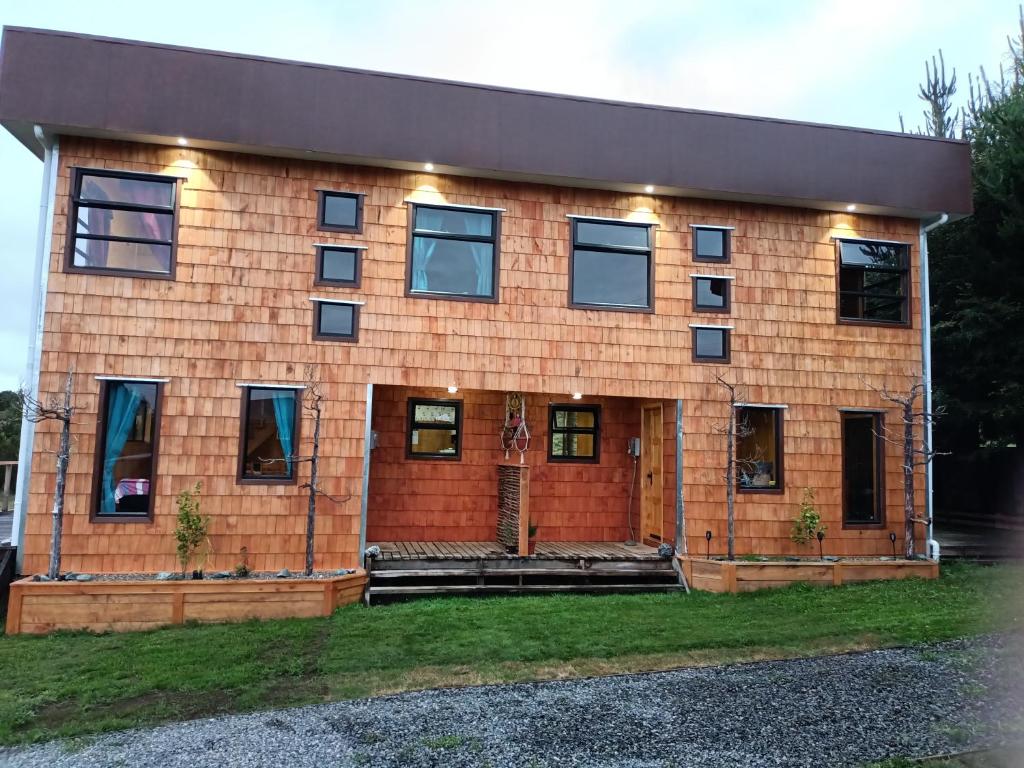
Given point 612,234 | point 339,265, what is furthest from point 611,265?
point 339,265

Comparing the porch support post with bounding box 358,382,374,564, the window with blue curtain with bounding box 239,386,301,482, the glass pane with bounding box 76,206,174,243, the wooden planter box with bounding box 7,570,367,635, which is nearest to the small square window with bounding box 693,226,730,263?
the porch support post with bounding box 358,382,374,564

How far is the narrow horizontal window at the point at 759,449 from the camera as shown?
8461mm

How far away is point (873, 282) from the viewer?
898 cm

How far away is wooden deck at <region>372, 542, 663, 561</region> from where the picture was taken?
759 centimetres

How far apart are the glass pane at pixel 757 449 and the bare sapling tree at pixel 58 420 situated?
7068mm

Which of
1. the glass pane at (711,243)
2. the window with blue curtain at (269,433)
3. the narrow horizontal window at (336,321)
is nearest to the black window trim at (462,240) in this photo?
the narrow horizontal window at (336,321)

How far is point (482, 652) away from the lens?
5406mm

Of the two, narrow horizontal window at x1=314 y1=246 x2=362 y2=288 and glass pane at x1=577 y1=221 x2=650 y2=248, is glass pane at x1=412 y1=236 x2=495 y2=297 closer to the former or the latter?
narrow horizontal window at x1=314 y1=246 x2=362 y2=288

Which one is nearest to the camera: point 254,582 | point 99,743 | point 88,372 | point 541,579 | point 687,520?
point 99,743

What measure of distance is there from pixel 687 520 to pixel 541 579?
1888 mm

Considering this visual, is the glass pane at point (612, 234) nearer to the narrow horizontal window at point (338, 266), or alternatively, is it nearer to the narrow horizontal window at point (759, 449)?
the narrow horizontal window at point (759, 449)

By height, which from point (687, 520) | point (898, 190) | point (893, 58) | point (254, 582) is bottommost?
point (254, 582)

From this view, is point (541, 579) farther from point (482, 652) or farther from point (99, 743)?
point (99, 743)

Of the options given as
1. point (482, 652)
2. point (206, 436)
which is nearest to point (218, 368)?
point (206, 436)
